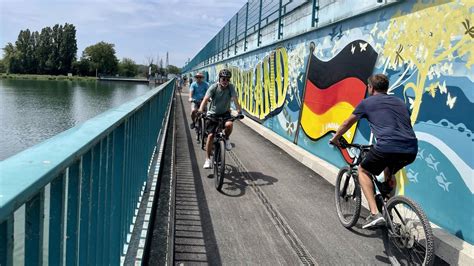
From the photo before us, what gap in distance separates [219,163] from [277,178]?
4.84 feet

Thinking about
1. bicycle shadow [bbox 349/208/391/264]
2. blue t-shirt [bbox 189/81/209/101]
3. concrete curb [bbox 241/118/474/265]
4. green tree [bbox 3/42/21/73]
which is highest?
green tree [bbox 3/42/21/73]

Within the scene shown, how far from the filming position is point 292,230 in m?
4.97

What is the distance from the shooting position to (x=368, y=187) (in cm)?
442

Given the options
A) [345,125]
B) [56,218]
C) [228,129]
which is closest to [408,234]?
[345,125]

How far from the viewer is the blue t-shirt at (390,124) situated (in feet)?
13.6

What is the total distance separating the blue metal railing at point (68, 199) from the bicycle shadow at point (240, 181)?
120 inches

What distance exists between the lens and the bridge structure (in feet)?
5.42

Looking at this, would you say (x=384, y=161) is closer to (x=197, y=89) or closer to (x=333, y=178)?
(x=333, y=178)

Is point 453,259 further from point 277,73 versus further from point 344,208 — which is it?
point 277,73

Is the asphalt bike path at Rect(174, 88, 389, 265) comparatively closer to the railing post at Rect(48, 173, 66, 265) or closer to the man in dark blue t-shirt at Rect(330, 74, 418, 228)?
the man in dark blue t-shirt at Rect(330, 74, 418, 228)

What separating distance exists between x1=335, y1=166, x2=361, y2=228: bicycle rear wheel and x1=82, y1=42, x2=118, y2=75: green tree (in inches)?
6261

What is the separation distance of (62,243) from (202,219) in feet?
11.4

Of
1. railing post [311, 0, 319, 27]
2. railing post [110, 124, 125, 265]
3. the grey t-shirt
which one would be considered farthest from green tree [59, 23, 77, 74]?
railing post [110, 124, 125, 265]

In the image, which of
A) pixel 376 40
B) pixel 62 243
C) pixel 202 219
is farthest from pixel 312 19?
pixel 62 243
